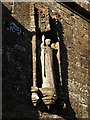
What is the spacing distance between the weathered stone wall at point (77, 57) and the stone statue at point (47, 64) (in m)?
0.57

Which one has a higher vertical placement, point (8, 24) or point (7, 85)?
point (8, 24)

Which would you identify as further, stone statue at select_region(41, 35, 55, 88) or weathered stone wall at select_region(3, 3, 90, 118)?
weathered stone wall at select_region(3, 3, 90, 118)

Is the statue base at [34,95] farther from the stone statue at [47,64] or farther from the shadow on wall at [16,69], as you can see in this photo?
the stone statue at [47,64]

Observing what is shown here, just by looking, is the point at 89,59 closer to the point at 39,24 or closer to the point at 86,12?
the point at 86,12

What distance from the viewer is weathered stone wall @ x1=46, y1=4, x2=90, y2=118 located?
867 cm

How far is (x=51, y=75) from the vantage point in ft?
26.7

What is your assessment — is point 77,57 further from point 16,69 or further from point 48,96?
point 16,69

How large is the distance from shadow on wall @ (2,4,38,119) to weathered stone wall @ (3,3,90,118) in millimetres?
34

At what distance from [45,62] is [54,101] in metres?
0.62

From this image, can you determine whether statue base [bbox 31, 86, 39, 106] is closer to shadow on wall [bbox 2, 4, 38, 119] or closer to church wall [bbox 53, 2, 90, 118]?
shadow on wall [bbox 2, 4, 38, 119]

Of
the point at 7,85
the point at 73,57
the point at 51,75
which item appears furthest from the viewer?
the point at 73,57

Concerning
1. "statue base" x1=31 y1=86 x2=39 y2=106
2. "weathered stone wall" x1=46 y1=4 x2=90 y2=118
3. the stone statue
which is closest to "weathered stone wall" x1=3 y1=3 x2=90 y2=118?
"weathered stone wall" x1=46 y1=4 x2=90 y2=118

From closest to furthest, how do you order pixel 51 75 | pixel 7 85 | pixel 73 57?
1. pixel 7 85
2. pixel 51 75
3. pixel 73 57

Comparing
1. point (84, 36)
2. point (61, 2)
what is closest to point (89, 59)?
point (84, 36)
